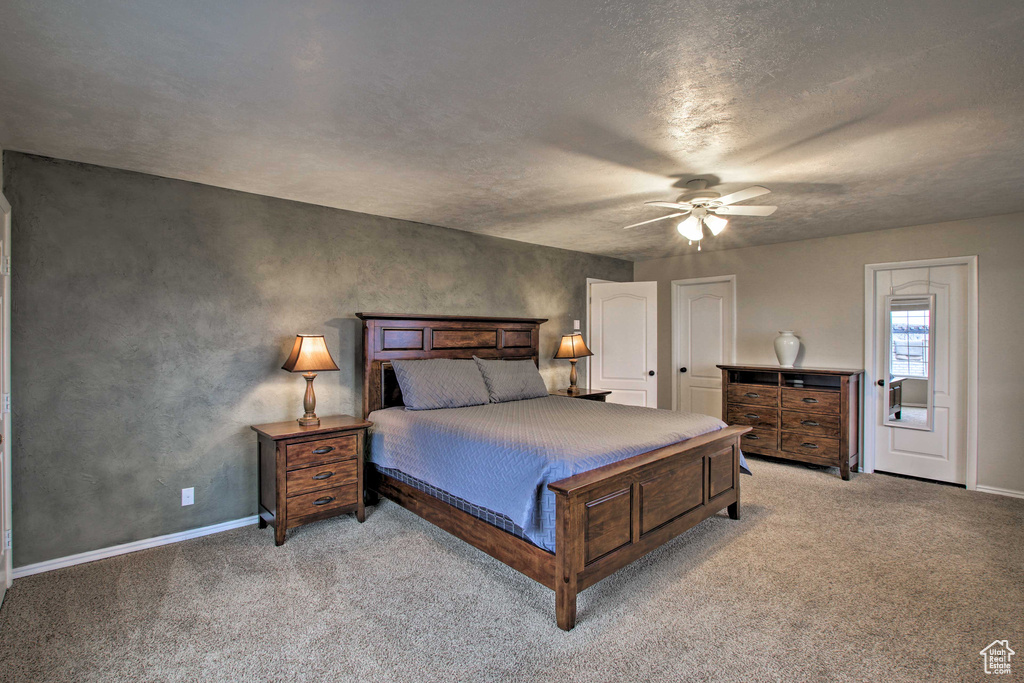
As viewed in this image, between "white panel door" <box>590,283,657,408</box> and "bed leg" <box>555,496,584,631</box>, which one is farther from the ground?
"white panel door" <box>590,283,657,408</box>

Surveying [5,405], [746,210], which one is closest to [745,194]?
[746,210]

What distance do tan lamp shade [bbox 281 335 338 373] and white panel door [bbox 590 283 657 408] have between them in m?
3.26

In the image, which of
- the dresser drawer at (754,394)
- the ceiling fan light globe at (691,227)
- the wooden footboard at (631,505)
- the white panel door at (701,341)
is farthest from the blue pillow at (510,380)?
the white panel door at (701,341)

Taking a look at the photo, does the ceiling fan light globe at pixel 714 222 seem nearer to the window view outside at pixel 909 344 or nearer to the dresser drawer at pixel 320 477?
the window view outside at pixel 909 344

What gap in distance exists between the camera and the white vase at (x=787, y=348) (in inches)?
196

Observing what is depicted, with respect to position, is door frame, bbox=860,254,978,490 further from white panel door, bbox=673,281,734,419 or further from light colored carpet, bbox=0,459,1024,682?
white panel door, bbox=673,281,734,419

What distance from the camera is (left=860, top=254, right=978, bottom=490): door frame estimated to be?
4141 millimetres

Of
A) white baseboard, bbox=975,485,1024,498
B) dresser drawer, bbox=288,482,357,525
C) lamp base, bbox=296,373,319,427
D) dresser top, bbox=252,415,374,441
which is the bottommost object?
white baseboard, bbox=975,485,1024,498

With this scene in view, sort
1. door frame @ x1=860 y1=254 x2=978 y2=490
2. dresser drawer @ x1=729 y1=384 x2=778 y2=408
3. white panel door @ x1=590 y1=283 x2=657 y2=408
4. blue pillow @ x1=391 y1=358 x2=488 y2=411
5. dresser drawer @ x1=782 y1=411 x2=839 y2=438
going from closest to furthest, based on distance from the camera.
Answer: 1. blue pillow @ x1=391 y1=358 x2=488 y2=411
2. door frame @ x1=860 y1=254 x2=978 y2=490
3. dresser drawer @ x1=782 y1=411 x2=839 y2=438
4. dresser drawer @ x1=729 y1=384 x2=778 y2=408
5. white panel door @ x1=590 y1=283 x2=657 y2=408

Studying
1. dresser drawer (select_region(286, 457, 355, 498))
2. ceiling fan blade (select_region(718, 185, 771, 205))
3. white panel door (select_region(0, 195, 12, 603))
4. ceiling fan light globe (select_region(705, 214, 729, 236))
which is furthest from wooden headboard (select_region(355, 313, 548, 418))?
ceiling fan blade (select_region(718, 185, 771, 205))

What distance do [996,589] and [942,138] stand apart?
225cm

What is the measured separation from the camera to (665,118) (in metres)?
2.22

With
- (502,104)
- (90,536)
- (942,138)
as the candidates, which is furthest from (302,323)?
(942,138)

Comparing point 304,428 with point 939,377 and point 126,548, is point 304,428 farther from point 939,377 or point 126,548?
point 939,377
